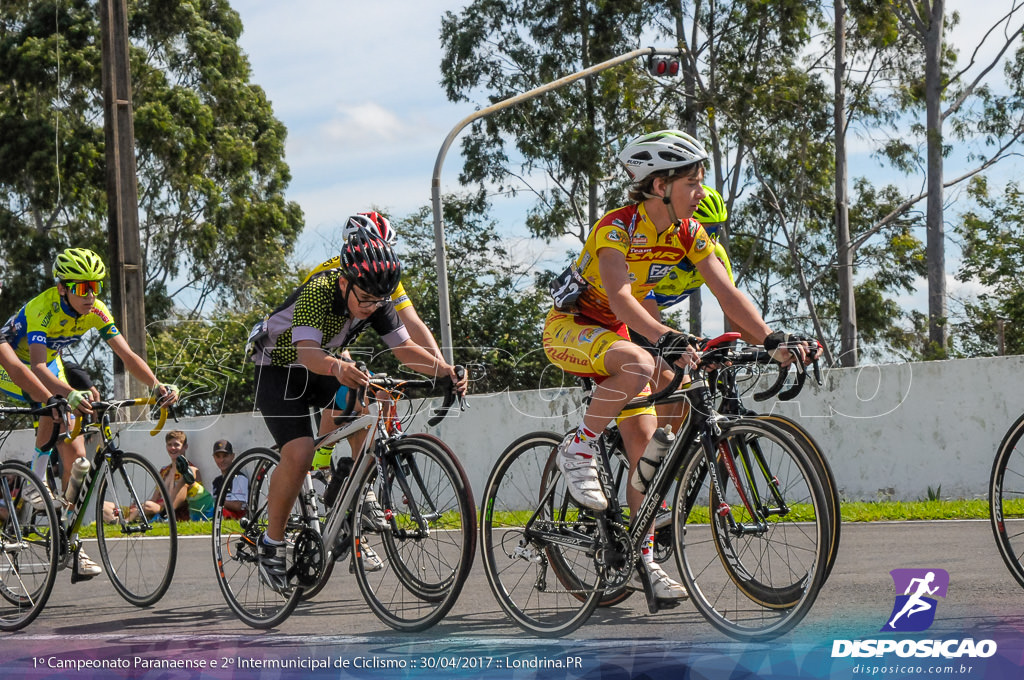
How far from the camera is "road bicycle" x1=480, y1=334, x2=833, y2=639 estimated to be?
4508 millimetres

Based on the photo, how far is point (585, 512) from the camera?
5480mm

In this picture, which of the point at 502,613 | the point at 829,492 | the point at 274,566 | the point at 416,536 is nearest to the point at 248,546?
the point at 274,566

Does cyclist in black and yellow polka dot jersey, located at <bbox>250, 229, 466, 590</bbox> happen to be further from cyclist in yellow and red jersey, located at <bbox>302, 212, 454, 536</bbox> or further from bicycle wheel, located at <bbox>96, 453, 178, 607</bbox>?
bicycle wheel, located at <bbox>96, 453, 178, 607</bbox>

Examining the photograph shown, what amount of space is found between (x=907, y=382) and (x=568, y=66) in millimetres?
21033

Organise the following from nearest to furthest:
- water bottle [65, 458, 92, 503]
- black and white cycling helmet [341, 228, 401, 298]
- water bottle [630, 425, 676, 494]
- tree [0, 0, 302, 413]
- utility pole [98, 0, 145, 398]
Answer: water bottle [630, 425, 676, 494] < black and white cycling helmet [341, 228, 401, 298] < water bottle [65, 458, 92, 503] < utility pole [98, 0, 145, 398] < tree [0, 0, 302, 413]

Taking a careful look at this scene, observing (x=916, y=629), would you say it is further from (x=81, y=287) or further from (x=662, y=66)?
(x=662, y=66)

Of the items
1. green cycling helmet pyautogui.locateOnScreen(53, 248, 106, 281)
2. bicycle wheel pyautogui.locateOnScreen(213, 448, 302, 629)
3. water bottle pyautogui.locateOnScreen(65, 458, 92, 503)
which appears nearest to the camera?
bicycle wheel pyautogui.locateOnScreen(213, 448, 302, 629)

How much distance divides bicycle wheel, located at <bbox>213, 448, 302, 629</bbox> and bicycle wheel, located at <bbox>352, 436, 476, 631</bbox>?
612 millimetres

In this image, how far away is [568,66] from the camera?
109 ft

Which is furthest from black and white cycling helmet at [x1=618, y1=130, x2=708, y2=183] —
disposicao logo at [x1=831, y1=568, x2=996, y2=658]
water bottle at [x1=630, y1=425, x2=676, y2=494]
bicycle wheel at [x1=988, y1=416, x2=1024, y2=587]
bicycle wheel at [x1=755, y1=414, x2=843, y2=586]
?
disposicao logo at [x1=831, y1=568, x2=996, y2=658]

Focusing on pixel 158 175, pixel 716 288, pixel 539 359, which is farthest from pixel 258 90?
pixel 716 288

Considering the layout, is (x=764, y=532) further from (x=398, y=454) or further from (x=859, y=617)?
(x=398, y=454)

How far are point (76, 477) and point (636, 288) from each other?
368cm

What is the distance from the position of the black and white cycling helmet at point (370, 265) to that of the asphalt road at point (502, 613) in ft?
5.25
